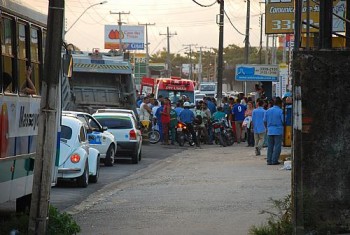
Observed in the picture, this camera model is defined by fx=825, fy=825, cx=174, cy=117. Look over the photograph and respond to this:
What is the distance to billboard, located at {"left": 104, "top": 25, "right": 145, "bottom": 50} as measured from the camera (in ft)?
383

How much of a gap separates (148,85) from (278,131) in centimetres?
3249

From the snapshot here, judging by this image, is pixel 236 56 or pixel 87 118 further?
pixel 236 56

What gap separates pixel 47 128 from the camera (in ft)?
30.1

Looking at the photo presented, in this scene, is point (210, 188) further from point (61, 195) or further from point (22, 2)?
point (22, 2)

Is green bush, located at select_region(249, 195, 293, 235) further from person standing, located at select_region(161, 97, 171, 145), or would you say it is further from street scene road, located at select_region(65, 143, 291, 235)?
person standing, located at select_region(161, 97, 171, 145)

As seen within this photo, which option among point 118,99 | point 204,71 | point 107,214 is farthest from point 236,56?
point 107,214

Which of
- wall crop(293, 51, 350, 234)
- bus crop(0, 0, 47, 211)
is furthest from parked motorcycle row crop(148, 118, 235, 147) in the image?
wall crop(293, 51, 350, 234)

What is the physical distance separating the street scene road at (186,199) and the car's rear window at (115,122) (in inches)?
59.0

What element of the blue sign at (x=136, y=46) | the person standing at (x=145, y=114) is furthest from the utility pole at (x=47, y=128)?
the blue sign at (x=136, y=46)

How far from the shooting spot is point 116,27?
117188 millimetres

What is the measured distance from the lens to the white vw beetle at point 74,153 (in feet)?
58.1

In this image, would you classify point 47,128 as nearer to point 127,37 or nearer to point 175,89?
point 175,89

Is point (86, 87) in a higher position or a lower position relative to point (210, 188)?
higher

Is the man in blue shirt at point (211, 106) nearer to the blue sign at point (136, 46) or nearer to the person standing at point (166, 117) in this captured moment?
the person standing at point (166, 117)
